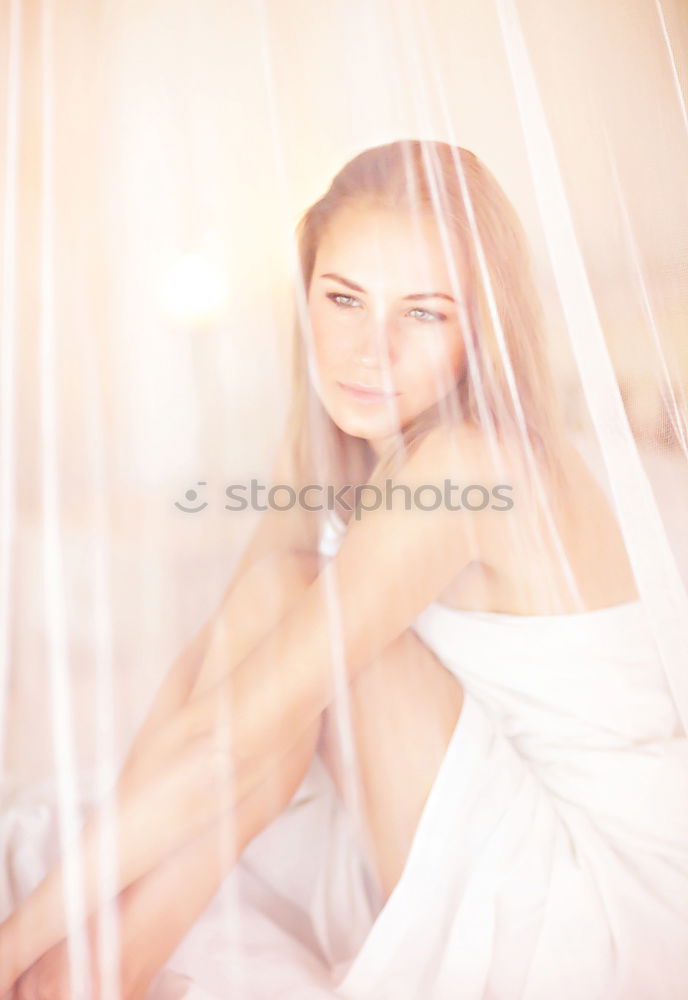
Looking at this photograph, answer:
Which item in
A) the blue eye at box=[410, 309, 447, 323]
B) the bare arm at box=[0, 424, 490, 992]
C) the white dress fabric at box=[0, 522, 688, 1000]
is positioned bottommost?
the white dress fabric at box=[0, 522, 688, 1000]

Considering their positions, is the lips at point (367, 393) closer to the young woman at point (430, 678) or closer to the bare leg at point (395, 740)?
the young woman at point (430, 678)

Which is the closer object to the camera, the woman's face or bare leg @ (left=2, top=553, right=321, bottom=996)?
bare leg @ (left=2, top=553, right=321, bottom=996)

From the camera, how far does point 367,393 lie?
0.94m

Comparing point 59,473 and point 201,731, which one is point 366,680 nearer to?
point 201,731

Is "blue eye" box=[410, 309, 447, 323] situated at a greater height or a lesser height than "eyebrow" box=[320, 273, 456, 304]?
lesser

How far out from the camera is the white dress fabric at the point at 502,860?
2.59 ft

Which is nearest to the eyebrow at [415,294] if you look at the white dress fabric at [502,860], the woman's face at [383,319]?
the woman's face at [383,319]

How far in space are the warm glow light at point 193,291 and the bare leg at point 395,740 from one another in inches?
17.2

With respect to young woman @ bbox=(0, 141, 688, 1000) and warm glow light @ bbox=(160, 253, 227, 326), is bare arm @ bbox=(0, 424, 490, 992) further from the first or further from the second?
warm glow light @ bbox=(160, 253, 227, 326)

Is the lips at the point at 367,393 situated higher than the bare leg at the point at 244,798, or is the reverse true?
the lips at the point at 367,393

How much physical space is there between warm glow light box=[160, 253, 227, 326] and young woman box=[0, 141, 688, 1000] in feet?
0.33

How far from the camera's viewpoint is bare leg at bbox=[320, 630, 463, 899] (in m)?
0.85

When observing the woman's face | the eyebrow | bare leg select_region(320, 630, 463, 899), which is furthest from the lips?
bare leg select_region(320, 630, 463, 899)

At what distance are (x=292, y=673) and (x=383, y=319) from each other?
41 centimetres
